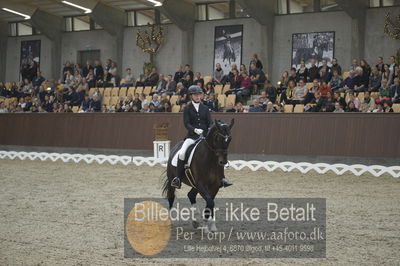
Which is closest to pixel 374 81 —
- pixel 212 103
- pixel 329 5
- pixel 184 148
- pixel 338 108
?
pixel 338 108

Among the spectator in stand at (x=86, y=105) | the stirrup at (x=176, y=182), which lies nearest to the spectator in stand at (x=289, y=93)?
the spectator in stand at (x=86, y=105)

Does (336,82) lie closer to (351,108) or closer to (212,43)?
(351,108)

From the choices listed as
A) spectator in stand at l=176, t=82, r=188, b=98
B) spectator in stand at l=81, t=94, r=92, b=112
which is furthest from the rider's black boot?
spectator in stand at l=81, t=94, r=92, b=112

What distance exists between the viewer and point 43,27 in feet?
97.7

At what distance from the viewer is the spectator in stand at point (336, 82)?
57.8 feet

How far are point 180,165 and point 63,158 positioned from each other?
37.5 ft

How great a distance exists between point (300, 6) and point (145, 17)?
7.97 m

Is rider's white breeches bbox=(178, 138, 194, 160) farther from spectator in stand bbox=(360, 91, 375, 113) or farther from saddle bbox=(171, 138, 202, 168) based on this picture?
spectator in stand bbox=(360, 91, 375, 113)

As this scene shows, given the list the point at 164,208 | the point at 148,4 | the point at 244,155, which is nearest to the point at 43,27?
the point at 148,4

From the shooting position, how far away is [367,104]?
15.6m

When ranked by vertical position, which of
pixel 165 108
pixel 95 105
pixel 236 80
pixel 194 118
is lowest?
pixel 194 118

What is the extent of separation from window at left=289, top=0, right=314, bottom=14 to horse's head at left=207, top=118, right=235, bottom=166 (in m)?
16.4

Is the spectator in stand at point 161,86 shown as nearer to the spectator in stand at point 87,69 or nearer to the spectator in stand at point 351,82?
the spectator in stand at point 87,69

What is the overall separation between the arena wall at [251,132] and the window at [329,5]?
7.73m
